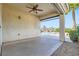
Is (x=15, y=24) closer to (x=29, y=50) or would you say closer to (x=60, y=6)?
(x=60, y=6)

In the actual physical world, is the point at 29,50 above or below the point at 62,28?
below

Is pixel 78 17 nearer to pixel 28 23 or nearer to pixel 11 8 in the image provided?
pixel 28 23

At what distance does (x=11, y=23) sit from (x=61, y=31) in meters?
3.62

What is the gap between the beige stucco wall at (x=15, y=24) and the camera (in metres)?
7.10

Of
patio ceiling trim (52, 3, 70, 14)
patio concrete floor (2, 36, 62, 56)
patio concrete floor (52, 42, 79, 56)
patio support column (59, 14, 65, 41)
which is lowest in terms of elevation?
patio concrete floor (52, 42, 79, 56)

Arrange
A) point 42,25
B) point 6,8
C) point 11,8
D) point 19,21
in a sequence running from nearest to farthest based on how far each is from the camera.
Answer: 1. point 6,8
2. point 11,8
3. point 19,21
4. point 42,25

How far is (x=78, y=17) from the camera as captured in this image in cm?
867

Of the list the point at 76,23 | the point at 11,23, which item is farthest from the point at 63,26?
the point at 11,23

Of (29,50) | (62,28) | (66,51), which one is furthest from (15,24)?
(66,51)

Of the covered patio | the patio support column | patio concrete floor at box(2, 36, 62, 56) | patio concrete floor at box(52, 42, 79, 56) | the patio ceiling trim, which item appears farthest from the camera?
the patio support column

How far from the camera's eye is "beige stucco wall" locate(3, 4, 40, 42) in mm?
7096

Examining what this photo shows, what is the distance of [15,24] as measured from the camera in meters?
8.07

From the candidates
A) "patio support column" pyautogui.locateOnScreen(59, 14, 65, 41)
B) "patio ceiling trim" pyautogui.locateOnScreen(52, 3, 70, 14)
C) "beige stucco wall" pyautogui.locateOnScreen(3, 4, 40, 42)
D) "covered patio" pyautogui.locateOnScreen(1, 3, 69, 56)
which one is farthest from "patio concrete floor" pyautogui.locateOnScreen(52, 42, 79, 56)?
"beige stucco wall" pyautogui.locateOnScreen(3, 4, 40, 42)

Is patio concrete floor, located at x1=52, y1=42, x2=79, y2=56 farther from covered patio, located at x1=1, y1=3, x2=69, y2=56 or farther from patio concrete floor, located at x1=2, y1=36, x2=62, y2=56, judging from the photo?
covered patio, located at x1=1, y1=3, x2=69, y2=56
